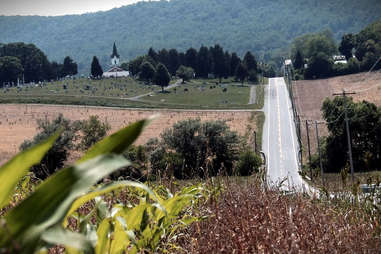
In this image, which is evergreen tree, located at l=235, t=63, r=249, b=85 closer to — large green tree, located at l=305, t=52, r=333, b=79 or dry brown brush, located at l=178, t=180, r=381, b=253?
large green tree, located at l=305, t=52, r=333, b=79

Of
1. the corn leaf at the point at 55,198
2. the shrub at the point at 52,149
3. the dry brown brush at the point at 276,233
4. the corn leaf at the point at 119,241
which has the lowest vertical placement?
the shrub at the point at 52,149

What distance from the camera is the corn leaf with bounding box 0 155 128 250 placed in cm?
146

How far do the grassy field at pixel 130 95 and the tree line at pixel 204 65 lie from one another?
283cm

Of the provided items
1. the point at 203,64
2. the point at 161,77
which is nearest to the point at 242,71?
the point at 203,64

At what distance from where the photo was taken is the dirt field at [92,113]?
66400 millimetres

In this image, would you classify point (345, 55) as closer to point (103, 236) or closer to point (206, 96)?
point (206, 96)

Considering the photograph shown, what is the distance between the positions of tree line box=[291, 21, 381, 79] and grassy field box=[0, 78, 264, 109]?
1429cm

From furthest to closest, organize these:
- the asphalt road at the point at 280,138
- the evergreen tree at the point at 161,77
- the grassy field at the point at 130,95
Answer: the evergreen tree at the point at 161,77 → the grassy field at the point at 130,95 → the asphalt road at the point at 280,138

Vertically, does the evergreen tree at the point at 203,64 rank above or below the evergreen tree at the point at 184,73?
above

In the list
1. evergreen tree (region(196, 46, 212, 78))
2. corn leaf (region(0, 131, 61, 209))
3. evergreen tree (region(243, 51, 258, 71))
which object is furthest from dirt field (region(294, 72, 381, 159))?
corn leaf (region(0, 131, 61, 209))

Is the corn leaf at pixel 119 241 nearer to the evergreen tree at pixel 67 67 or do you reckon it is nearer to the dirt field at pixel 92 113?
the dirt field at pixel 92 113

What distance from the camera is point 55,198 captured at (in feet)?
→ 4.99

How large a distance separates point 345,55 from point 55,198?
14868 cm

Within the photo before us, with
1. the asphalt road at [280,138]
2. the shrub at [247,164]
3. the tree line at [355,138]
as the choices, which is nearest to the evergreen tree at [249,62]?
the asphalt road at [280,138]
